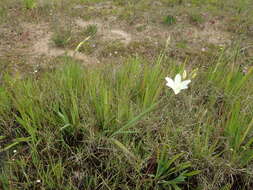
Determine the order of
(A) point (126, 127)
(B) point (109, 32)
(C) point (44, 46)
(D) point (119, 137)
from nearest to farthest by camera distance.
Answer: (A) point (126, 127)
(D) point (119, 137)
(C) point (44, 46)
(B) point (109, 32)

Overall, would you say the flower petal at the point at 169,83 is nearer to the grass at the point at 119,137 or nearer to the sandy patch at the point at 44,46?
the grass at the point at 119,137

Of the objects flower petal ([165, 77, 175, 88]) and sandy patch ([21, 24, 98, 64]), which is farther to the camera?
sandy patch ([21, 24, 98, 64])

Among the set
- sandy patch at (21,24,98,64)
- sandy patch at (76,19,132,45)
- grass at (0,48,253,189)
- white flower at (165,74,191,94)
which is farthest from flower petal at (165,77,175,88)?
sandy patch at (76,19,132,45)

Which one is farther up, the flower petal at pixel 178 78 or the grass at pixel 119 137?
the flower petal at pixel 178 78

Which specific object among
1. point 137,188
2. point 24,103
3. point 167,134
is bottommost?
point 137,188

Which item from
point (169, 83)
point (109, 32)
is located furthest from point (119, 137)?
point (109, 32)

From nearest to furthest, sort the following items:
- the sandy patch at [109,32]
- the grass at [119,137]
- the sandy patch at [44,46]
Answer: the grass at [119,137]
the sandy patch at [44,46]
the sandy patch at [109,32]

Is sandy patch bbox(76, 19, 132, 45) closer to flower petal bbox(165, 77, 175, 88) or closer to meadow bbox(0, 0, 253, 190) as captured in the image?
meadow bbox(0, 0, 253, 190)

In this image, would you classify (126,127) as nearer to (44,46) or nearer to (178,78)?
(178,78)

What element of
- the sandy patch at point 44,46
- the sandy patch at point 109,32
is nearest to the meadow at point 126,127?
the sandy patch at point 44,46

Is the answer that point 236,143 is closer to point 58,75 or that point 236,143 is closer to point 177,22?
point 58,75

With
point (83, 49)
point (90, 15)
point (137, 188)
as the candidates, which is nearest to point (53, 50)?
point (83, 49)
